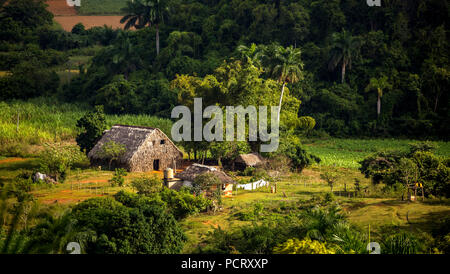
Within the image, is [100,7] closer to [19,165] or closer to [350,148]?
[350,148]

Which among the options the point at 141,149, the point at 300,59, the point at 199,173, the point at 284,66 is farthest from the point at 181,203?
the point at 300,59

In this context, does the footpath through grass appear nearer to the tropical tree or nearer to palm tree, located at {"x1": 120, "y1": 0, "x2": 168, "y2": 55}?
the tropical tree

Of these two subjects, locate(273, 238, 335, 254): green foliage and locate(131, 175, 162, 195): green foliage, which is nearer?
locate(273, 238, 335, 254): green foliage

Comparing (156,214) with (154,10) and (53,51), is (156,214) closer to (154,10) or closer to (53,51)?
(154,10)

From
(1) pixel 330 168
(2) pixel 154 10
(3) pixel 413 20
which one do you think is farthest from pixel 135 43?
(1) pixel 330 168

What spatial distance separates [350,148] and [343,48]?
519 inches

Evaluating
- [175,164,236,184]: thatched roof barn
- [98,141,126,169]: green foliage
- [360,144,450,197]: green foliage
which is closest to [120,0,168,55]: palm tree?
[98,141,126,169]: green foliage

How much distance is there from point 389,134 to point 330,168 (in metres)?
16.6

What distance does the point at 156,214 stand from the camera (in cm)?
1645

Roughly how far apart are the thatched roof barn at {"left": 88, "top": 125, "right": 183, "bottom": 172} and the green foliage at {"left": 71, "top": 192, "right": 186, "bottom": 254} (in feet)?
45.0

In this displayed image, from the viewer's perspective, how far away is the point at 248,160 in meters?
32.7
